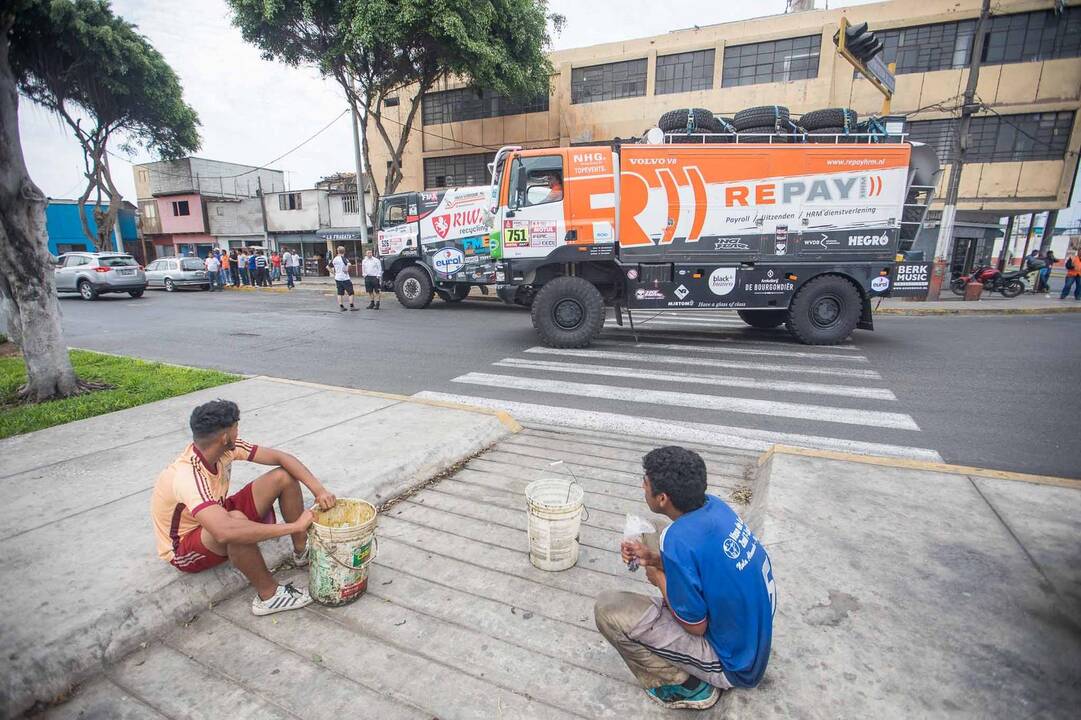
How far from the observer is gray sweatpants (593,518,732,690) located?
2152 millimetres

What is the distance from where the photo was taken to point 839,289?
929 cm

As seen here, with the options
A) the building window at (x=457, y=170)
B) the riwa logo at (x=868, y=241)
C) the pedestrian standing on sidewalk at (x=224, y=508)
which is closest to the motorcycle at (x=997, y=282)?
the riwa logo at (x=868, y=241)

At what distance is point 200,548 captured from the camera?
9.37 ft

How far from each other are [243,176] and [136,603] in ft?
151

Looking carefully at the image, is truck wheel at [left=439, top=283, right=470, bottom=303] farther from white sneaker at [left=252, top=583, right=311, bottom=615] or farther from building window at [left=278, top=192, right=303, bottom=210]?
building window at [left=278, top=192, right=303, bottom=210]

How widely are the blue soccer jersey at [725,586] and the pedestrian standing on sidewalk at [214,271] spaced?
26.7m

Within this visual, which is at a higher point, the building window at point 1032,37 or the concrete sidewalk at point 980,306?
the building window at point 1032,37

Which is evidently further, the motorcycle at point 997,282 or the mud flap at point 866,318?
the motorcycle at point 997,282

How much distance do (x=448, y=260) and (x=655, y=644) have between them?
14104 mm

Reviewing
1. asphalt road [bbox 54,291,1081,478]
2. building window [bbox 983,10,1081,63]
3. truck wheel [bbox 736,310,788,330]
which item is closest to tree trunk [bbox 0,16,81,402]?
asphalt road [bbox 54,291,1081,478]

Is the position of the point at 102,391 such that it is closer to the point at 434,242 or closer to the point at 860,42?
the point at 434,242

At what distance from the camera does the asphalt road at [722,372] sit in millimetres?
5555

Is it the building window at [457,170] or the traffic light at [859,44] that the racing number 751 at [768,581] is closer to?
the traffic light at [859,44]

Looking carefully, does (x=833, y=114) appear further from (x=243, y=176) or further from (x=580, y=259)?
(x=243, y=176)
